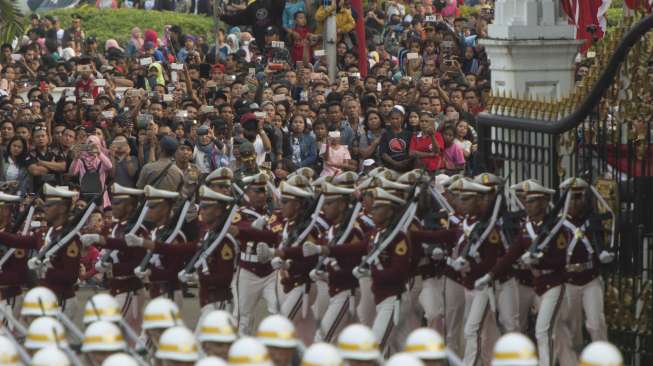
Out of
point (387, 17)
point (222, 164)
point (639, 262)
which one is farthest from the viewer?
point (387, 17)

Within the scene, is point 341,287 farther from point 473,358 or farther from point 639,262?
point 639,262

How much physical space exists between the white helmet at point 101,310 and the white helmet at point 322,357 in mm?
2571

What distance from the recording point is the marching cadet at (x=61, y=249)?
1684 centimetres

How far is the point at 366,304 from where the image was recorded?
16.4 metres

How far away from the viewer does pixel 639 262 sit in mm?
15641

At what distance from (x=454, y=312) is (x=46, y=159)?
6446 millimetres

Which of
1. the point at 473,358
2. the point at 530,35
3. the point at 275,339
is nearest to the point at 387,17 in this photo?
the point at 530,35

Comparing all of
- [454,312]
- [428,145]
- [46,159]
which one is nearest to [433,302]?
[454,312]

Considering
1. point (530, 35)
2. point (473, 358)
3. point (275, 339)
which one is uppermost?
point (530, 35)

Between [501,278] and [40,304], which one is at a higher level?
[40,304]

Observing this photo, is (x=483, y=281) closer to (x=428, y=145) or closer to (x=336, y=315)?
(x=336, y=315)

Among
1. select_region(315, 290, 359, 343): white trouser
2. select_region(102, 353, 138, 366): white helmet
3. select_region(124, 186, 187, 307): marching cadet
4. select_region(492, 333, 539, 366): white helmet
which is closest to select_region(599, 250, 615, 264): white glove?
select_region(315, 290, 359, 343): white trouser

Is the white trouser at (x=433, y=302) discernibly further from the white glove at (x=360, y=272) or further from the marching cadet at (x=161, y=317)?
the marching cadet at (x=161, y=317)

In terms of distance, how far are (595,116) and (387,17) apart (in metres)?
18.9
